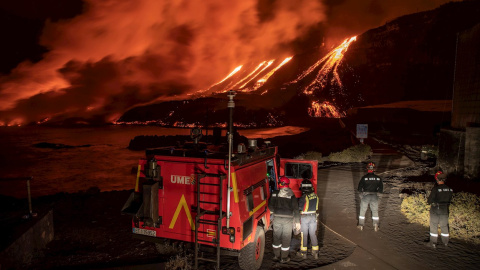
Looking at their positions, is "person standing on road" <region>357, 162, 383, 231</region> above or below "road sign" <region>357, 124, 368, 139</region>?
below

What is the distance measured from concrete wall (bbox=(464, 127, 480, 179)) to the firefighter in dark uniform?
894 cm

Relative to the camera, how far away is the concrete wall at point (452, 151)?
1542cm

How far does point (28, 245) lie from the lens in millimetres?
6371

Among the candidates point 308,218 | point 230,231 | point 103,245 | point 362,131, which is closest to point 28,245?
point 103,245

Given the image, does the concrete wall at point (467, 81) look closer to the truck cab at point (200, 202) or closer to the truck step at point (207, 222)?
the truck cab at point (200, 202)

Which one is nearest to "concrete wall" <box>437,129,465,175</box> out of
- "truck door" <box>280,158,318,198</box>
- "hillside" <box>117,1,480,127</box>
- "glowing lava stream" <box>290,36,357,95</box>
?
"truck door" <box>280,158,318,198</box>

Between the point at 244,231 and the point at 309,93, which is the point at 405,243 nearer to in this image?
the point at 244,231

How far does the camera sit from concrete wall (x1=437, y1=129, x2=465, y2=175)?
15.4m

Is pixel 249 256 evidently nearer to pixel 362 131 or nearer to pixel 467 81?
pixel 467 81

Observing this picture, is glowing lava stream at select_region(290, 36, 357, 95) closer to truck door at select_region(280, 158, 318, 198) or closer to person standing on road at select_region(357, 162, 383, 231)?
person standing on road at select_region(357, 162, 383, 231)

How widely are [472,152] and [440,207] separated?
360 inches

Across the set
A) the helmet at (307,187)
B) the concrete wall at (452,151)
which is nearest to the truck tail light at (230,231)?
the helmet at (307,187)

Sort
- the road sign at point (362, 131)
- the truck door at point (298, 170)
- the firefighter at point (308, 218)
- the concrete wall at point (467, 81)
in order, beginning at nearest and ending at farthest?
the firefighter at point (308, 218), the truck door at point (298, 170), the concrete wall at point (467, 81), the road sign at point (362, 131)

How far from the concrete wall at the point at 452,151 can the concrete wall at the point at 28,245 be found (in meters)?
17.8
